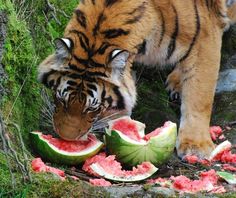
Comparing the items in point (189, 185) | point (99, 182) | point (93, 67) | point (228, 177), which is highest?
point (93, 67)

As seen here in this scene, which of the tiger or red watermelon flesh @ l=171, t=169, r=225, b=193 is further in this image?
the tiger

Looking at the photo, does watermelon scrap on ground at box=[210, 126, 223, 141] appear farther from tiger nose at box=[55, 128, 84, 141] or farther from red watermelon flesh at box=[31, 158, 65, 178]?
red watermelon flesh at box=[31, 158, 65, 178]

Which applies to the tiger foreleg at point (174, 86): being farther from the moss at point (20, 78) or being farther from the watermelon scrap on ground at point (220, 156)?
the moss at point (20, 78)

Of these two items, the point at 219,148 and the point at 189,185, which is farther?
the point at 219,148

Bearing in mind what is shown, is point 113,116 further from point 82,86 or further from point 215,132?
point 215,132

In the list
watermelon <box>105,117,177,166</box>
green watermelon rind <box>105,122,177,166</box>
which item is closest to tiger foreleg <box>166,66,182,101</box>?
watermelon <box>105,117,177,166</box>

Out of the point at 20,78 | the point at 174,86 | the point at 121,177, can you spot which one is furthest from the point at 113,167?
the point at 174,86

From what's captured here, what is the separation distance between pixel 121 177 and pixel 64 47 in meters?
1.00

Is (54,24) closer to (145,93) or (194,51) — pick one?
(145,93)

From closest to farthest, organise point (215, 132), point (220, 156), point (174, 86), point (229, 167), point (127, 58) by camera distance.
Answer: point (127, 58)
point (229, 167)
point (220, 156)
point (215, 132)
point (174, 86)

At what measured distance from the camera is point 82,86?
450 cm

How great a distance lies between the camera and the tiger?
14.8 feet

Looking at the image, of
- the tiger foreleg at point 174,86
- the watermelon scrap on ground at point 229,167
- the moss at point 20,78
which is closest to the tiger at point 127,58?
the moss at point 20,78

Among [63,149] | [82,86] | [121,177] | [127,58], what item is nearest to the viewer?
[121,177]
